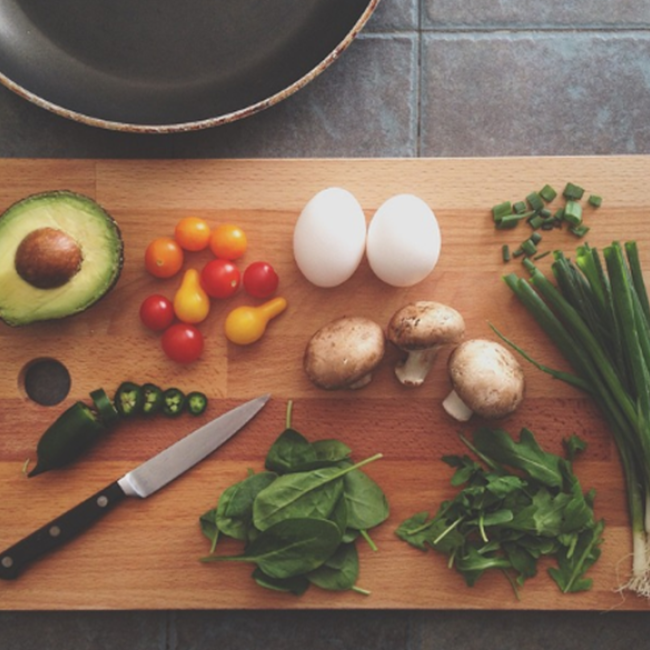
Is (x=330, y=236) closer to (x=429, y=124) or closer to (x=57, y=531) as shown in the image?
(x=429, y=124)

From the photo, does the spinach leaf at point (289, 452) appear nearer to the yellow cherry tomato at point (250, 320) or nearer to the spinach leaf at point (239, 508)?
the spinach leaf at point (239, 508)

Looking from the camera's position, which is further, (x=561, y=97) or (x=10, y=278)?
(x=561, y=97)

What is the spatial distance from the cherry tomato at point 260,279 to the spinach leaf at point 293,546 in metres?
0.33

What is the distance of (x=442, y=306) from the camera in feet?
3.64

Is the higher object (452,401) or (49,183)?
(49,183)

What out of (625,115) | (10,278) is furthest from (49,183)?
(625,115)

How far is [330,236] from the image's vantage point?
3.52ft

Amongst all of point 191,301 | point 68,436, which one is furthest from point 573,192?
point 68,436

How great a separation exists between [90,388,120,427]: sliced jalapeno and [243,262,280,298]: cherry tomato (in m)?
0.27

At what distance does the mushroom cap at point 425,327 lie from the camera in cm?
108

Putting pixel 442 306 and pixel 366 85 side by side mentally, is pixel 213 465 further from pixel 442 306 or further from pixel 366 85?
pixel 366 85

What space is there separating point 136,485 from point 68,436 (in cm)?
12

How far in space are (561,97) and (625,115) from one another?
0.11m

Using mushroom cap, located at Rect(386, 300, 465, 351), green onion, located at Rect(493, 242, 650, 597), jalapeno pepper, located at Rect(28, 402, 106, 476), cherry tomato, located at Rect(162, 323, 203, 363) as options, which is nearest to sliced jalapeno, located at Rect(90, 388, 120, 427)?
jalapeno pepper, located at Rect(28, 402, 106, 476)
